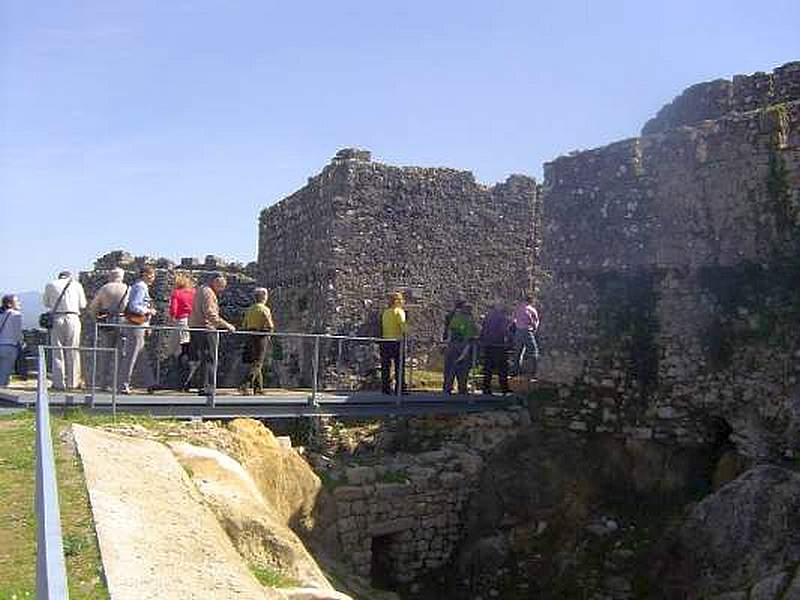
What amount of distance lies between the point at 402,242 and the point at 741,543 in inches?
392

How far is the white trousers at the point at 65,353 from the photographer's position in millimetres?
12422

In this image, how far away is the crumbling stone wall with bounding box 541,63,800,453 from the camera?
40.9 feet

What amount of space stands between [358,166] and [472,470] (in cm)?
737

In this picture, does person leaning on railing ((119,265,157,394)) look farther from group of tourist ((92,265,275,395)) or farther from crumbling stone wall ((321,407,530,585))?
crumbling stone wall ((321,407,530,585))

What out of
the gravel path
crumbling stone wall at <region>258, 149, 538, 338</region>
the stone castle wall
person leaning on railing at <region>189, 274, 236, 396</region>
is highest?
the stone castle wall

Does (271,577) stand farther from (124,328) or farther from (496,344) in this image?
(496,344)

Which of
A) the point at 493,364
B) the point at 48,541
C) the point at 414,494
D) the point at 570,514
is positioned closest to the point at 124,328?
the point at 414,494

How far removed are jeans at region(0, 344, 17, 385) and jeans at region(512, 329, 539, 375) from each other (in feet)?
29.4

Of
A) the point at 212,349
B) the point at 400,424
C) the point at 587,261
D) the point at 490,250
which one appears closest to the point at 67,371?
the point at 212,349

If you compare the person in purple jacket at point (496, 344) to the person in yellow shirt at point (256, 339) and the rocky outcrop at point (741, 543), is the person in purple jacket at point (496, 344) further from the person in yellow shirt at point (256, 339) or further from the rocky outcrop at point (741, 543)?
the rocky outcrop at point (741, 543)

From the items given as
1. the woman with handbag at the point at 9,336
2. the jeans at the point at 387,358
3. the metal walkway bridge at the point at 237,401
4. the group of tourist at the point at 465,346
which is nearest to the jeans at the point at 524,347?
the group of tourist at the point at 465,346

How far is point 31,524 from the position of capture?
6.92 meters

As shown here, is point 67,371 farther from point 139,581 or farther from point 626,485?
point 626,485

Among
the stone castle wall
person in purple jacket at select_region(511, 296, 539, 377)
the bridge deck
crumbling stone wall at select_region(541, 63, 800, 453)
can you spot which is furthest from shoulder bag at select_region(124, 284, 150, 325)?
the stone castle wall
